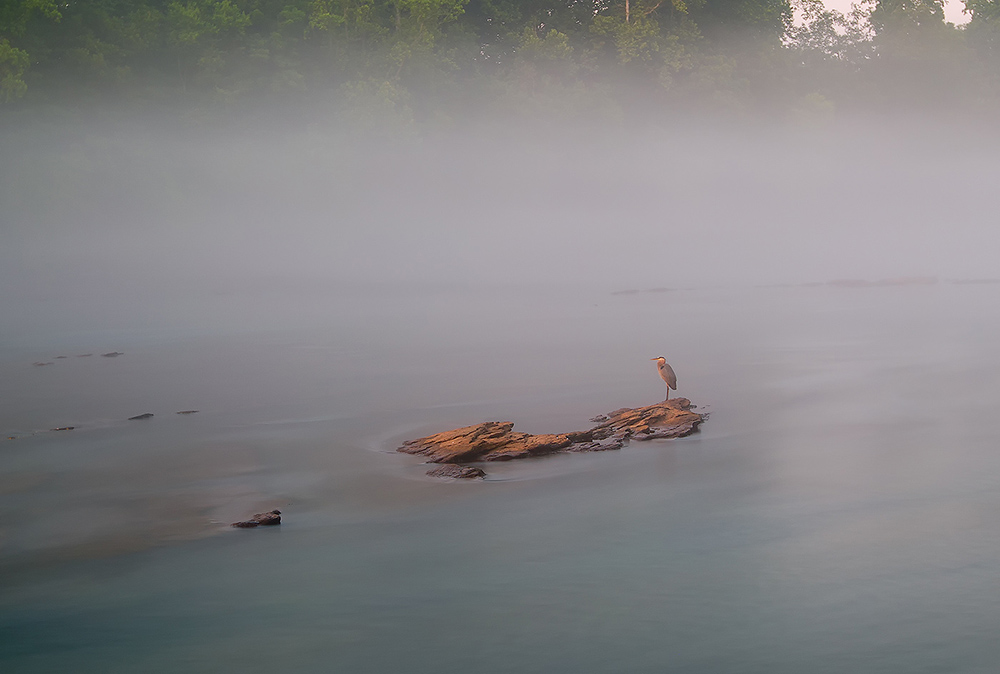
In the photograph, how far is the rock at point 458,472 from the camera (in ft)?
44.8

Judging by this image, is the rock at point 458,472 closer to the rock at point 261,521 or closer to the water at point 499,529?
the water at point 499,529

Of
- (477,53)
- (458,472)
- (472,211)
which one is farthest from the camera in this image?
(472,211)

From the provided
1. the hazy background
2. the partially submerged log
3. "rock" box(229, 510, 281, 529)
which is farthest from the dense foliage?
"rock" box(229, 510, 281, 529)

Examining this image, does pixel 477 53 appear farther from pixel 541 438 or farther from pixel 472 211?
pixel 541 438

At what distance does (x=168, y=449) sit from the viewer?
16.1m

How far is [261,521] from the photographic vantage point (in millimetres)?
11914

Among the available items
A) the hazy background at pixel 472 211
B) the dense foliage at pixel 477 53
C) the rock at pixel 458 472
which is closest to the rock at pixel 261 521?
the rock at pixel 458 472

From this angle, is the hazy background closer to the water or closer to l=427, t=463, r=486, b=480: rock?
the water

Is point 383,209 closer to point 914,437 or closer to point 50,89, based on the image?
point 50,89

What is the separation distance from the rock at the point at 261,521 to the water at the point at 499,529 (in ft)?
0.53

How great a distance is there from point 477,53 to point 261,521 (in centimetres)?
5663

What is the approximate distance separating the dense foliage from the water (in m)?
32.6

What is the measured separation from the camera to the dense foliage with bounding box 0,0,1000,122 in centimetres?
5250

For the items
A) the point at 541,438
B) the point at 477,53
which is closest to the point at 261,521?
the point at 541,438
